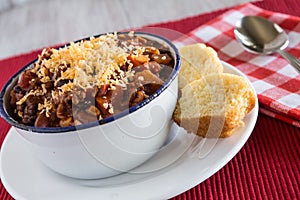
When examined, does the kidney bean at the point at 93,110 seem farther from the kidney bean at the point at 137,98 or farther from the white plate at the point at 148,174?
the white plate at the point at 148,174

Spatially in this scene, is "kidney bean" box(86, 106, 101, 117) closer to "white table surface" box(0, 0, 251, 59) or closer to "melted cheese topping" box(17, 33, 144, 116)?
"melted cheese topping" box(17, 33, 144, 116)

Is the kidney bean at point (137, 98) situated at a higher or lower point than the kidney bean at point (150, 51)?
lower

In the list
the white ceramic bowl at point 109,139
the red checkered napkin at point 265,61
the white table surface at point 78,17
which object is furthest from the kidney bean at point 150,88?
the white table surface at point 78,17

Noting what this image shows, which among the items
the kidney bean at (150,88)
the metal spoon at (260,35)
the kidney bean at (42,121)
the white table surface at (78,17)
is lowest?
the white table surface at (78,17)

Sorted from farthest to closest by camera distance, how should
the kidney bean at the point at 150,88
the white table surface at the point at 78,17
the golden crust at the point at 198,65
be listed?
the white table surface at the point at 78,17
the golden crust at the point at 198,65
the kidney bean at the point at 150,88

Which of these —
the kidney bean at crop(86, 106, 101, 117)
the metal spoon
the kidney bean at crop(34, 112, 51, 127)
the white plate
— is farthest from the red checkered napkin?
the kidney bean at crop(34, 112, 51, 127)

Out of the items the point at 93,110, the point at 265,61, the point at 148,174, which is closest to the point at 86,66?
the point at 93,110

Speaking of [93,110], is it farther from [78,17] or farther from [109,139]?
[78,17]
